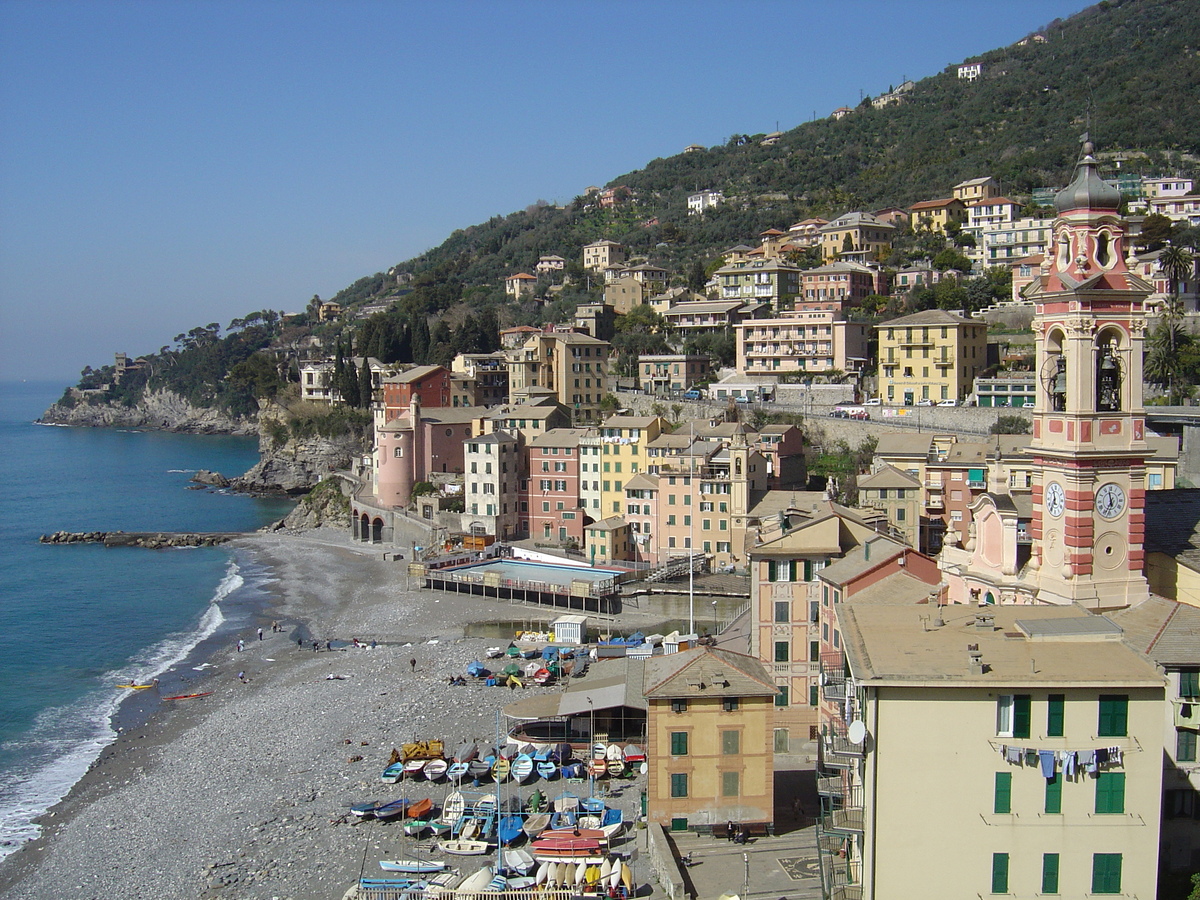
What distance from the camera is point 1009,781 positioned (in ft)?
55.7

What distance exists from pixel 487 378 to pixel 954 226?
47.9 m

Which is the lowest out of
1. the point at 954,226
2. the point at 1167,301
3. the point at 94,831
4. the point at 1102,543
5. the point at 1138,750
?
the point at 94,831

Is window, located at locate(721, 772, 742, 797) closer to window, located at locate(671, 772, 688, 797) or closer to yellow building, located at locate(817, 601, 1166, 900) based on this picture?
window, located at locate(671, 772, 688, 797)

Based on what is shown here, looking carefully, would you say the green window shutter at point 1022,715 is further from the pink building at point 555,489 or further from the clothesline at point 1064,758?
the pink building at point 555,489

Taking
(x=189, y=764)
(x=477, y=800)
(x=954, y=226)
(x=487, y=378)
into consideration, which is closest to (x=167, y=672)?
(x=189, y=764)

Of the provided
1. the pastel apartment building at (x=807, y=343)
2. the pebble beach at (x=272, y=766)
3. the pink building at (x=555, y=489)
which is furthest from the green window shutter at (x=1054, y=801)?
the pastel apartment building at (x=807, y=343)

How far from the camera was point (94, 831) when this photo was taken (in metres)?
30.7

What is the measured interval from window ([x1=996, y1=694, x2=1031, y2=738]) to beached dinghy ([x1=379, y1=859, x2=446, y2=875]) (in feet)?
46.3

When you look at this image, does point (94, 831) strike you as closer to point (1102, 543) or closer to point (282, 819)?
point (282, 819)

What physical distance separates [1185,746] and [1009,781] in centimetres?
439

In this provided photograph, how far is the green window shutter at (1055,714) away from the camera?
1688cm

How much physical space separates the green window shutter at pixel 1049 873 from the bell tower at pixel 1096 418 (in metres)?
6.42

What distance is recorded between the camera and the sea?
38062 mm

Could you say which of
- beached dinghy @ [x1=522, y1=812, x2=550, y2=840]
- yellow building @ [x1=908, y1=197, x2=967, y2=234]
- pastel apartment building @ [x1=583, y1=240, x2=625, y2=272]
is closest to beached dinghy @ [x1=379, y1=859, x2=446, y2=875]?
beached dinghy @ [x1=522, y1=812, x2=550, y2=840]
